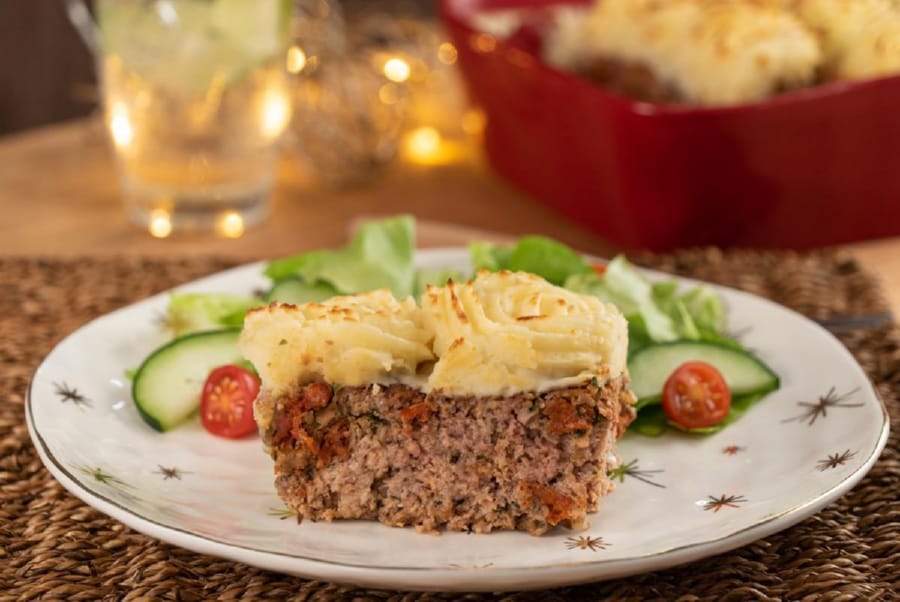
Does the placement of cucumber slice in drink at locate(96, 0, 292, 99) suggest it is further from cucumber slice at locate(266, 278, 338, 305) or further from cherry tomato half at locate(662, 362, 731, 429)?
cherry tomato half at locate(662, 362, 731, 429)

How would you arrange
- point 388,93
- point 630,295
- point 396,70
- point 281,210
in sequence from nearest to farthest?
point 630,295, point 281,210, point 388,93, point 396,70

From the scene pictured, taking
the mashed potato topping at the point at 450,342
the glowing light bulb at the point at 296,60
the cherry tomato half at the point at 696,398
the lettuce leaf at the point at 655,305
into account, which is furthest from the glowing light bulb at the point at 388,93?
the mashed potato topping at the point at 450,342

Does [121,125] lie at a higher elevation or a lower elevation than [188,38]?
lower

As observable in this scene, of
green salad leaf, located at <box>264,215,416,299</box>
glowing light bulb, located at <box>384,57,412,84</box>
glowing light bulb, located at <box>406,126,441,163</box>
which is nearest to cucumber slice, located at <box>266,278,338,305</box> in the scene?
green salad leaf, located at <box>264,215,416,299</box>

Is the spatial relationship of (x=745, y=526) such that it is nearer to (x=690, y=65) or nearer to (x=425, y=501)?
(x=425, y=501)

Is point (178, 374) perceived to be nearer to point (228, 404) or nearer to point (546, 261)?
point (228, 404)

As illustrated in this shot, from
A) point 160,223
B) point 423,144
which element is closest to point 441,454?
point 160,223
